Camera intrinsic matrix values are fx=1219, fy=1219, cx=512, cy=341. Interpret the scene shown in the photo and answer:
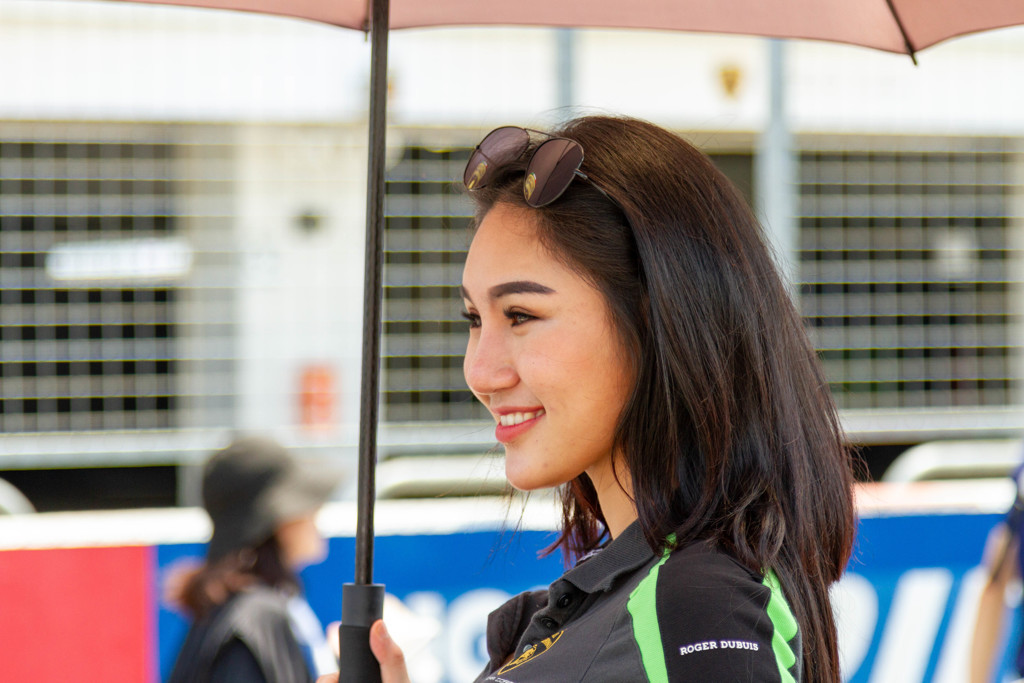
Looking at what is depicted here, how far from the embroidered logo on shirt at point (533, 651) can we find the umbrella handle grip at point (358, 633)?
0.98 ft

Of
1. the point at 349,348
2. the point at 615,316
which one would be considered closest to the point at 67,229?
the point at 349,348

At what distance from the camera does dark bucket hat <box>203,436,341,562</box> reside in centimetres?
356

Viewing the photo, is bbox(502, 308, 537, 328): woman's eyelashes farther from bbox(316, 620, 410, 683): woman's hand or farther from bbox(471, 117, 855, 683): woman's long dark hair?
bbox(316, 620, 410, 683): woman's hand

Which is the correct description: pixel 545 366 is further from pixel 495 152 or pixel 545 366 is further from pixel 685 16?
pixel 685 16

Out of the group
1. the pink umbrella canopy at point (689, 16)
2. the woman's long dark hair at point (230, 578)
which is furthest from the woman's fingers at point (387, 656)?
the woman's long dark hair at point (230, 578)

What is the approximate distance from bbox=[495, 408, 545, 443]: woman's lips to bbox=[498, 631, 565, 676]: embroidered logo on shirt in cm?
29

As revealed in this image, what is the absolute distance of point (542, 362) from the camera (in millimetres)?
1664

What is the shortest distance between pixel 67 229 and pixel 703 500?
498 centimetres

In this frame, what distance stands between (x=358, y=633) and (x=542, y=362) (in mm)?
519

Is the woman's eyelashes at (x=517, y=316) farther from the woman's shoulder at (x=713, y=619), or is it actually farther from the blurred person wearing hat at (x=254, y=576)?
the blurred person wearing hat at (x=254, y=576)

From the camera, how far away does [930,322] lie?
21.8 feet

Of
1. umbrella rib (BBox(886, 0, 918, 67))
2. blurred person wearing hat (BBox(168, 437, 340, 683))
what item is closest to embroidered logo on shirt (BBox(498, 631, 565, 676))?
umbrella rib (BBox(886, 0, 918, 67))

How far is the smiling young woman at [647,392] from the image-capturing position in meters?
1.51

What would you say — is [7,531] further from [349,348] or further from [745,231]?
[745,231]
